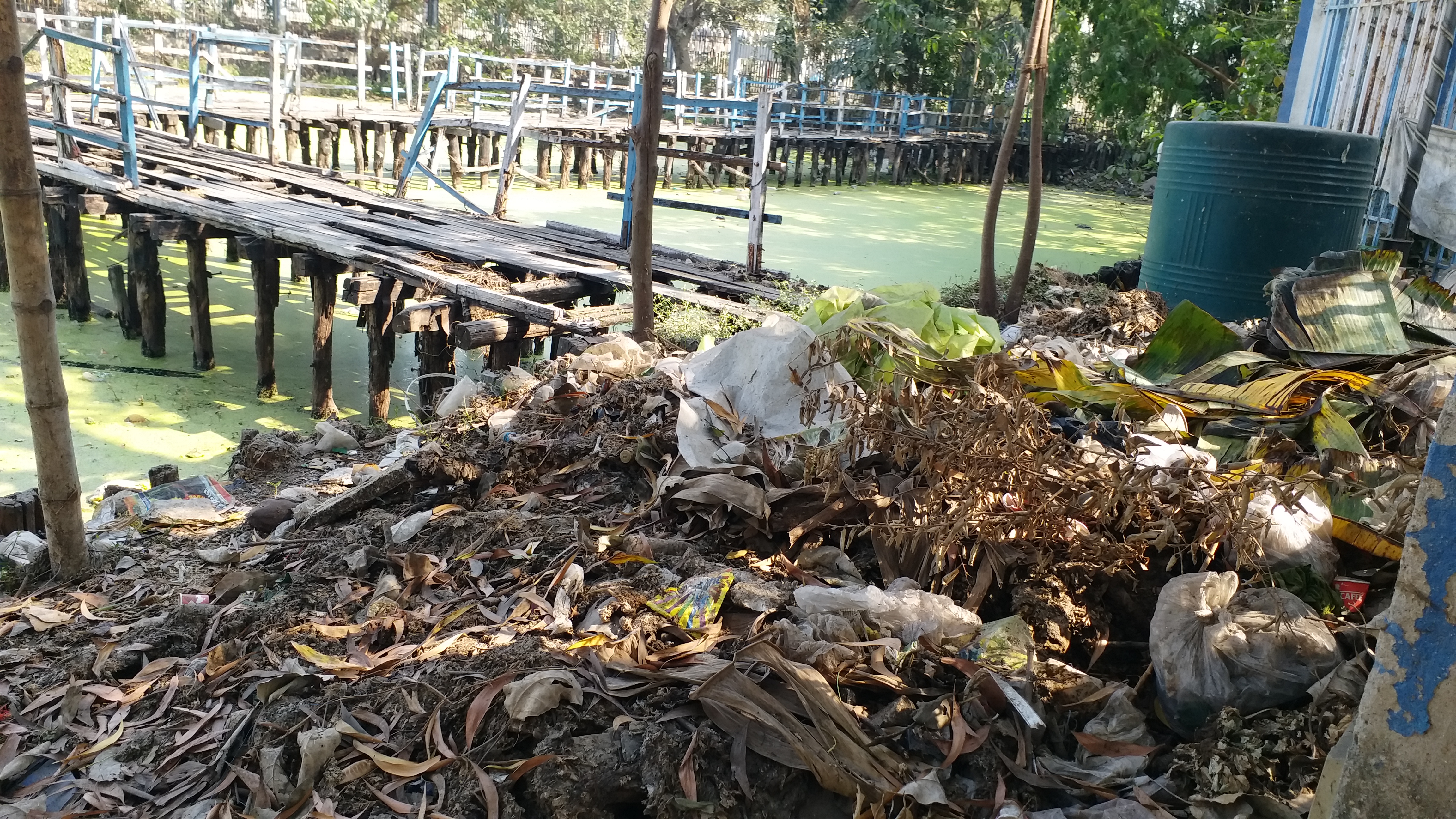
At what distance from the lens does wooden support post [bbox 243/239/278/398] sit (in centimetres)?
744

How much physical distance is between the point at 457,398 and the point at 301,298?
272 inches

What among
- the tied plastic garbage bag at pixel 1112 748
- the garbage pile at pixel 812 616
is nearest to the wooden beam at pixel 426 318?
the garbage pile at pixel 812 616

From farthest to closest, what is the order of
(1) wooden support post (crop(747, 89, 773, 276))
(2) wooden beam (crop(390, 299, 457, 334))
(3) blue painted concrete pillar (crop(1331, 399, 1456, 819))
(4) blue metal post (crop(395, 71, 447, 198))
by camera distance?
1. (4) blue metal post (crop(395, 71, 447, 198))
2. (1) wooden support post (crop(747, 89, 773, 276))
3. (2) wooden beam (crop(390, 299, 457, 334))
4. (3) blue painted concrete pillar (crop(1331, 399, 1456, 819))

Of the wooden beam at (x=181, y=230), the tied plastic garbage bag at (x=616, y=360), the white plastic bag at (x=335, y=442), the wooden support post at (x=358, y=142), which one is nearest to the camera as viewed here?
the tied plastic garbage bag at (x=616, y=360)

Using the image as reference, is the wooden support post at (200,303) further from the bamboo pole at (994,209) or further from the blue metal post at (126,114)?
the bamboo pole at (994,209)

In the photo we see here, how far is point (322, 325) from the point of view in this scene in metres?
7.07

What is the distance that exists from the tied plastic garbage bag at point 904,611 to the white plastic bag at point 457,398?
228 cm

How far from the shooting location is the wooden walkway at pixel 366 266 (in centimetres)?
599

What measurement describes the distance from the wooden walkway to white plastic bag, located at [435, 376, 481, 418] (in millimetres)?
1091

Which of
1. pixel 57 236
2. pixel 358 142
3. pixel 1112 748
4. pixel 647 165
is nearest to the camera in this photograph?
pixel 1112 748

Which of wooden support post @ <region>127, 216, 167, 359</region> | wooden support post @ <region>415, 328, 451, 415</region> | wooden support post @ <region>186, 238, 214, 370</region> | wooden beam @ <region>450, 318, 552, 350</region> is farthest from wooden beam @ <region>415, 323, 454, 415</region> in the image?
wooden support post @ <region>127, 216, 167, 359</region>

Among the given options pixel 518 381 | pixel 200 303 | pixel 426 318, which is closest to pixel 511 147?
pixel 200 303

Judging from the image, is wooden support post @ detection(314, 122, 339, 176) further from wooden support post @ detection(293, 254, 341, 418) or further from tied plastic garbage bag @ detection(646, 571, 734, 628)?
tied plastic garbage bag @ detection(646, 571, 734, 628)

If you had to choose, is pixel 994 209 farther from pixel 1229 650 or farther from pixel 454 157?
pixel 454 157
